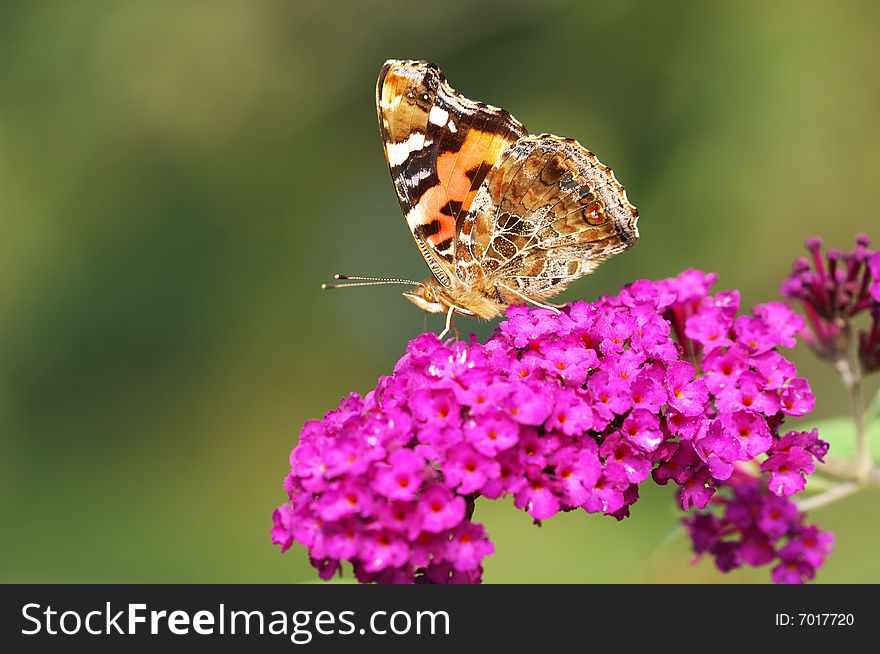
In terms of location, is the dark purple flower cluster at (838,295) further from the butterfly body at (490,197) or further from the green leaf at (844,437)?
the butterfly body at (490,197)

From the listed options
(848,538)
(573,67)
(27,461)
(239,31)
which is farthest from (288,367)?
(848,538)

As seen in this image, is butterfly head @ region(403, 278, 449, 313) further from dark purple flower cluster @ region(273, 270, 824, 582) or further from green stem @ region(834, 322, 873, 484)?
green stem @ region(834, 322, 873, 484)

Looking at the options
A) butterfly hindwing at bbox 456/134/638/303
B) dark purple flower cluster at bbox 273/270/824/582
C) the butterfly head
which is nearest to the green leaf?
dark purple flower cluster at bbox 273/270/824/582

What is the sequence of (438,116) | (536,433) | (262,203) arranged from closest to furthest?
(536,433) < (438,116) < (262,203)

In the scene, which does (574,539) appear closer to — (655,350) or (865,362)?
(865,362)

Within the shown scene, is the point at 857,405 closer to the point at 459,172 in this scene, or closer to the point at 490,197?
the point at 490,197

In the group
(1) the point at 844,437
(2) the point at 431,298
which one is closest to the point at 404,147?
(2) the point at 431,298
